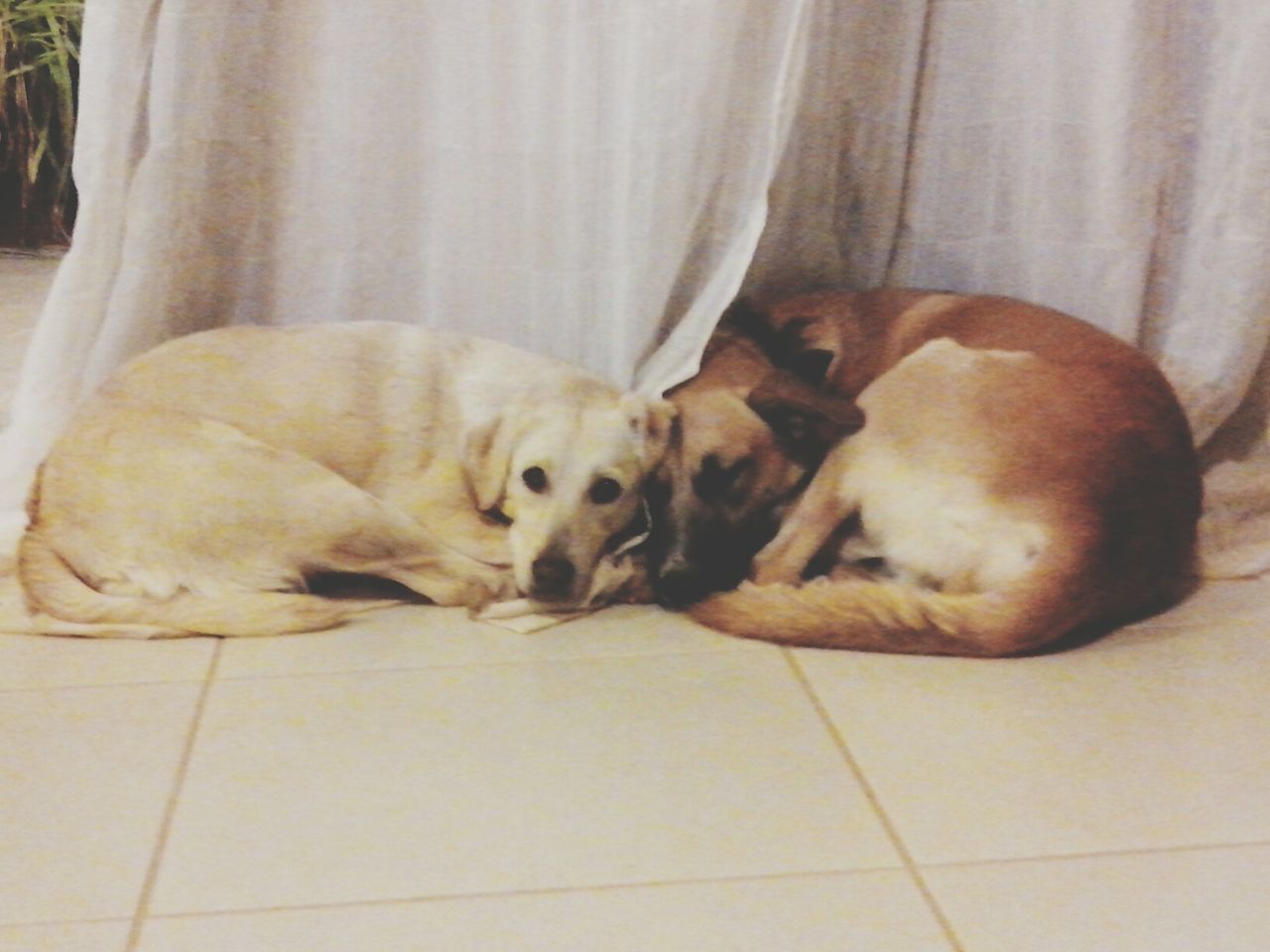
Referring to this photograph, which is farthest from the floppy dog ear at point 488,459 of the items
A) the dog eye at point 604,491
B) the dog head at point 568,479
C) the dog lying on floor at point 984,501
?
the dog lying on floor at point 984,501

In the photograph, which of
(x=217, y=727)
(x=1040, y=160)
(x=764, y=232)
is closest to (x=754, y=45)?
(x=764, y=232)

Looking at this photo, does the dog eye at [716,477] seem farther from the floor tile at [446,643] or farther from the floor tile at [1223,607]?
the floor tile at [1223,607]

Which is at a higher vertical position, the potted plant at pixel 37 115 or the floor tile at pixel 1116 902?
the potted plant at pixel 37 115

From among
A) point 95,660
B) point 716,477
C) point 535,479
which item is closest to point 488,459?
point 535,479

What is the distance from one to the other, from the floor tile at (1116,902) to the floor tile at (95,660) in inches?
35.1

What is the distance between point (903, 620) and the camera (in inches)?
52.2

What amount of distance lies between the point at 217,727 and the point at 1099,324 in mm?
1344

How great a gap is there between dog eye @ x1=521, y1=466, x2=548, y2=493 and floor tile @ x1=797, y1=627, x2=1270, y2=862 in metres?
0.44

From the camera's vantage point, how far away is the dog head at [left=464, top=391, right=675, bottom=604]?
4.94 ft

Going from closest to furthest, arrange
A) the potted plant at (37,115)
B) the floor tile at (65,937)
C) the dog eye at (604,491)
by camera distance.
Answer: the floor tile at (65,937), the dog eye at (604,491), the potted plant at (37,115)

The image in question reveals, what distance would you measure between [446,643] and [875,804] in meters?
0.59

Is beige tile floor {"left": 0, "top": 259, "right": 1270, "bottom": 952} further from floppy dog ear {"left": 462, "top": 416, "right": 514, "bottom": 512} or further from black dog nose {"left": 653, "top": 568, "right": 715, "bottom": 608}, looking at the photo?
floppy dog ear {"left": 462, "top": 416, "right": 514, "bottom": 512}

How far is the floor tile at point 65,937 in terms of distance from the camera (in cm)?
90

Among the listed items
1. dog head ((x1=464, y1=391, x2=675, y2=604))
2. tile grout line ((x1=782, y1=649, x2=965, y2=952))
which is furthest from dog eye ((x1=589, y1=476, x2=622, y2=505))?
tile grout line ((x1=782, y1=649, x2=965, y2=952))
